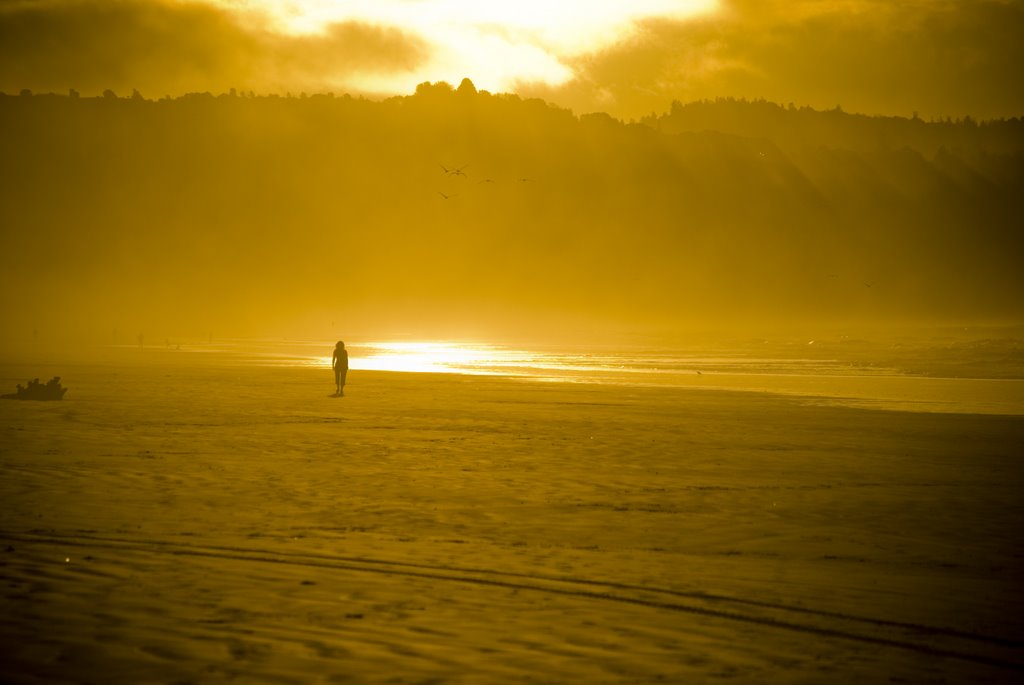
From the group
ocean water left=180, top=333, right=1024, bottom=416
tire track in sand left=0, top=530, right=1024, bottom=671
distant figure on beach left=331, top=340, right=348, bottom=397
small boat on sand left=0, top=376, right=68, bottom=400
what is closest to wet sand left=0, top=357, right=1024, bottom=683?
tire track in sand left=0, top=530, right=1024, bottom=671

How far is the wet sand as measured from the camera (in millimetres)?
7555

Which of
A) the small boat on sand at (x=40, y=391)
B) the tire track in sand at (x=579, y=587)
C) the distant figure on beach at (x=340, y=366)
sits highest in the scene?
the distant figure on beach at (x=340, y=366)

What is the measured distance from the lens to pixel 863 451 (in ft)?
68.9

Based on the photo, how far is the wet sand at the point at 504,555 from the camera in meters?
7.55

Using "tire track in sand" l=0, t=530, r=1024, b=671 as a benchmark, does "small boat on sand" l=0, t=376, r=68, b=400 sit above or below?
above

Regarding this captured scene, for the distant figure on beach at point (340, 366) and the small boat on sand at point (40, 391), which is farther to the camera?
the distant figure on beach at point (340, 366)

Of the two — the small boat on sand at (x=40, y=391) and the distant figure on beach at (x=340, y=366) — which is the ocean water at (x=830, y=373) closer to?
the distant figure on beach at (x=340, y=366)

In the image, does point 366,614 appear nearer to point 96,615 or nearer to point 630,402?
point 96,615

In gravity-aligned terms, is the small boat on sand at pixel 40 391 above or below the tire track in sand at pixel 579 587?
above

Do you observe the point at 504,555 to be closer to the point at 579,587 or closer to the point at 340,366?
the point at 579,587

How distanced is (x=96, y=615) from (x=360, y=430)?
15.6 meters

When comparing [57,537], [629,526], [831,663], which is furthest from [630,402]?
[831,663]

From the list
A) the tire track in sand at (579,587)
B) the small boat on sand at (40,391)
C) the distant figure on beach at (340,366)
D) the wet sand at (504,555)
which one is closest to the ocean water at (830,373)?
the distant figure on beach at (340,366)

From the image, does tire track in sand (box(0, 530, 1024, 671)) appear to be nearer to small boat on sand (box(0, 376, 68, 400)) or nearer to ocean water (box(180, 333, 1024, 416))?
small boat on sand (box(0, 376, 68, 400))
